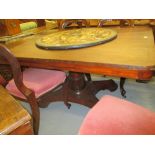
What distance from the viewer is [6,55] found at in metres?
1.05

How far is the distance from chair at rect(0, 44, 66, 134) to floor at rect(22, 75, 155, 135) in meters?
0.26

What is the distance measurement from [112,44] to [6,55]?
0.65 metres

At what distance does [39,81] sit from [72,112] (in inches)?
20.4

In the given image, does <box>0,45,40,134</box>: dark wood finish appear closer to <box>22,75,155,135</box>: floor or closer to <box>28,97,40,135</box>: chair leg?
<box>28,97,40,135</box>: chair leg

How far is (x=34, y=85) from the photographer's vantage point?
1.43 meters

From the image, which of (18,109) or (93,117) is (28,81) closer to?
(93,117)

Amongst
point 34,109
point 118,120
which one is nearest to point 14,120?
point 118,120

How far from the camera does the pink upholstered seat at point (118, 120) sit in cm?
84

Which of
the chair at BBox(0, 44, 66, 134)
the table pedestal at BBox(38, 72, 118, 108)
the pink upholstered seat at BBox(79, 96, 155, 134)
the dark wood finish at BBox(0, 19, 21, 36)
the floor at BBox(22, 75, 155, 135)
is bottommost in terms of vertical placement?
the floor at BBox(22, 75, 155, 135)

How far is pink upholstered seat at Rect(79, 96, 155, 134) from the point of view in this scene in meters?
0.84

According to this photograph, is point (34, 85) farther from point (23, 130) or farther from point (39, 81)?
point (23, 130)

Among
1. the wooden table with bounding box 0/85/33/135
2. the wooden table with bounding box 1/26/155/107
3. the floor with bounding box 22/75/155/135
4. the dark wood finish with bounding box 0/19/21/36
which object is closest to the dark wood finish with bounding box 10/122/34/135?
the wooden table with bounding box 0/85/33/135

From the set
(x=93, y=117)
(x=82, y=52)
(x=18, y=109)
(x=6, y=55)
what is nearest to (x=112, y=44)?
(x=82, y=52)

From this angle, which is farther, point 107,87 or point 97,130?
point 107,87
